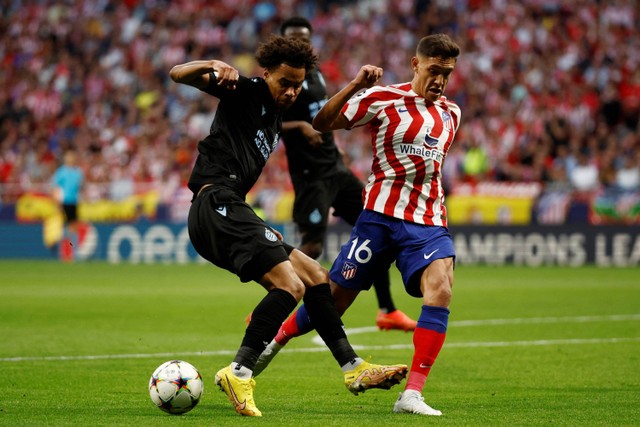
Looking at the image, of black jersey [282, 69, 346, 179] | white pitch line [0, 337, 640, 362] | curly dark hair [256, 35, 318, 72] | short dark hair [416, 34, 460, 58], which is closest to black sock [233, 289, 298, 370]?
curly dark hair [256, 35, 318, 72]

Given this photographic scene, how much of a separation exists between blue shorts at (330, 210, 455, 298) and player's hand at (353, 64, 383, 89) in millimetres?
885

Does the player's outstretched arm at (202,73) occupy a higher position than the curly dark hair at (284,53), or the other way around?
the curly dark hair at (284,53)

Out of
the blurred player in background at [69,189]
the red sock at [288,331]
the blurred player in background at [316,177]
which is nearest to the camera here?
the red sock at [288,331]

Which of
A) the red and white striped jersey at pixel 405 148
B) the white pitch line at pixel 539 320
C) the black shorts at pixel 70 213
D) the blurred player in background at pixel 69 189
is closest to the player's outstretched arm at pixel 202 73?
the red and white striped jersey at pixel 405 148

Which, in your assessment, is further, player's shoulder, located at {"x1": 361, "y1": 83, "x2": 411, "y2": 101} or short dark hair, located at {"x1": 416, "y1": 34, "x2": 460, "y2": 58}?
player's shoulder, located at {"x1": 361, "y1": 83, "x2": 411, "y2": 101}

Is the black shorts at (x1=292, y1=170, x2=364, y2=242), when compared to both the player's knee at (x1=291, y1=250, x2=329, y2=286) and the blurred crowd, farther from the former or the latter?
the blurred crowd

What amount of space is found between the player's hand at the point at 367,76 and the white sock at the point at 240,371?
1.76 metres

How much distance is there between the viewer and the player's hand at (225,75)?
20.4ft

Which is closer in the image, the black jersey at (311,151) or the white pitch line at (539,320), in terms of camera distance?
the black jersey at (311,151)

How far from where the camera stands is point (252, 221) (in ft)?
21.0

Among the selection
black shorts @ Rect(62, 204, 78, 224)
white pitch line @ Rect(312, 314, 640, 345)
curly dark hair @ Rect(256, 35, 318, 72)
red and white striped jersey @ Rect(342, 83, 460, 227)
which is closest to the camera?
curly dark hair @ Rect(256, 35, 318, 72)

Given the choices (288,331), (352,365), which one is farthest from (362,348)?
(352,365)

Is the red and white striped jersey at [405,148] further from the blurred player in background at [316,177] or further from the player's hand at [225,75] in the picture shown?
the blurred player in background at [316,177]

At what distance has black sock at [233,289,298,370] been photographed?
20.6 feet
